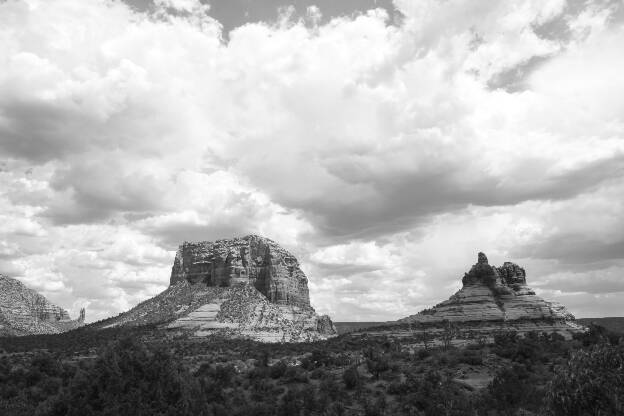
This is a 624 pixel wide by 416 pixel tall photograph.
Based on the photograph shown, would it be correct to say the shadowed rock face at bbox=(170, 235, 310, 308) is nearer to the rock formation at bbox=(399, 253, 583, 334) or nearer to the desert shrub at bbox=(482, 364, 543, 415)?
the rock formation at bbox=(399, 253, 583, 334)

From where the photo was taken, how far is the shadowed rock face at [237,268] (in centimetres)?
18388

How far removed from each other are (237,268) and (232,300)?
21.6 meters

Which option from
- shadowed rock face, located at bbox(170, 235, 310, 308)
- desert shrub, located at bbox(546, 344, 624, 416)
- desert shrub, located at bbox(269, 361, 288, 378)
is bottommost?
desert shrub, located at bbox(269, 361, 288, 378)

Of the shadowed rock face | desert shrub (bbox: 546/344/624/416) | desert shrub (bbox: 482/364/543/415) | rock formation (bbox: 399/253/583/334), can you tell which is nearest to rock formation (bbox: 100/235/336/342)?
the shadowed rock face

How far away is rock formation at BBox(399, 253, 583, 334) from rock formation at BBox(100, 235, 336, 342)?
165 feet

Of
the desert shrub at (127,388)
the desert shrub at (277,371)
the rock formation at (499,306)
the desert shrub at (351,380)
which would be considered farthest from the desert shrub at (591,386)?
the rock formation at (499,306)

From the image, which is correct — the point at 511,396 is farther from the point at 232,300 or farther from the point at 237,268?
the point at 237,268

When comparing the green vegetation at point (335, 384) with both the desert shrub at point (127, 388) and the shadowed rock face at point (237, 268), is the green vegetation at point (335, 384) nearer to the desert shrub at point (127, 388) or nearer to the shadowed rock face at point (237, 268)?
the desert shrub at point (127, 388)

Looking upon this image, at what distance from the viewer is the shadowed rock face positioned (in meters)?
184

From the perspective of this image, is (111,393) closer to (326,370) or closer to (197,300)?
(326,370)

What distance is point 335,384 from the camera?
4866cm

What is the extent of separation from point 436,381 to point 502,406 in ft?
24.1

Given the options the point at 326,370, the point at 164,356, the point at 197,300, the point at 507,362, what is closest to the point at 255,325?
the point at 197,300

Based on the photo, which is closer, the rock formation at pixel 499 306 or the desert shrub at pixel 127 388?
the desert shrub at pixel 127 388
